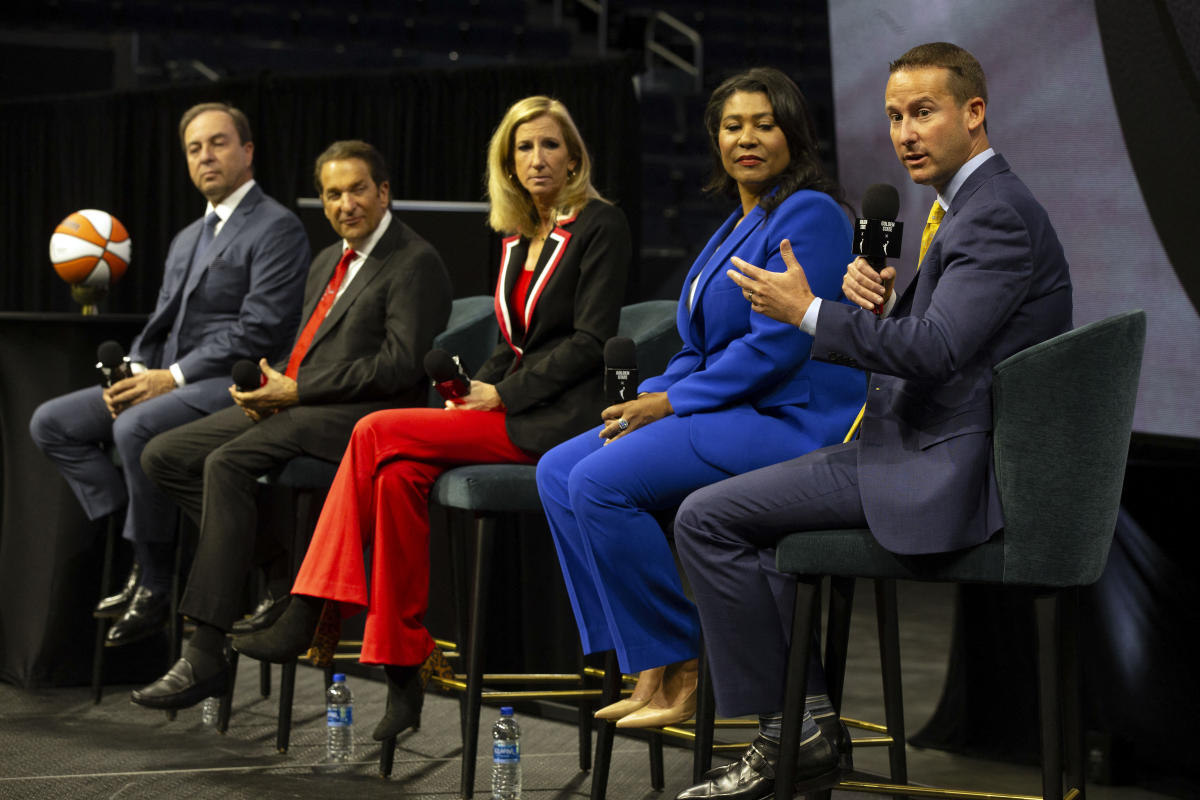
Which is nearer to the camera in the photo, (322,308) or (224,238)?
(322,308)

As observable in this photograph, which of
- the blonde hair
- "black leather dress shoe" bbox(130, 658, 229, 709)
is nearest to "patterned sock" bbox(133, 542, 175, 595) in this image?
"black leather dress shoe" bbox(130, 658, 229, 709)

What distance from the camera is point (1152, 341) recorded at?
2.97 metres

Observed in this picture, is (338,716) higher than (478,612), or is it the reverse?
(478,612)

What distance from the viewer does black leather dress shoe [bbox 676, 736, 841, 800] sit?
2008 millimetres

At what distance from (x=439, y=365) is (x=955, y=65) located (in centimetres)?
135

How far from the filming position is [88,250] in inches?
161

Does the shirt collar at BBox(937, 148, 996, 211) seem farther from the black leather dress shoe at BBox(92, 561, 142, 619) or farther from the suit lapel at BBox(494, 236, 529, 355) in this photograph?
the black leather dress shoe at BBox(92, 561, 142, 619)

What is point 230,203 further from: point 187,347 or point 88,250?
point 88,250

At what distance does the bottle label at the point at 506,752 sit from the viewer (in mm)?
2793

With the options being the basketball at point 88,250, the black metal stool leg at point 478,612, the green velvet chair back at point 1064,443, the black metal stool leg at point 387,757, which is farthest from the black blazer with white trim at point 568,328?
the basketball at point 88,250

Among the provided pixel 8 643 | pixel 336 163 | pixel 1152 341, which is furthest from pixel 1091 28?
pixel 8 643

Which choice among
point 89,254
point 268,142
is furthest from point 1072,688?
point 268,142

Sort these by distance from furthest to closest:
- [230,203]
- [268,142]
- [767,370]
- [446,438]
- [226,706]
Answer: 1. [268,142]
2. [230,203]
3. [226,706]
4. [446,438]
5. [767,370]

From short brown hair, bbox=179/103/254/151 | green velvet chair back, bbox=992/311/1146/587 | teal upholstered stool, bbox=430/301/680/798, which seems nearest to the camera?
green velvet chair back, bbox=992/311/1146/587
